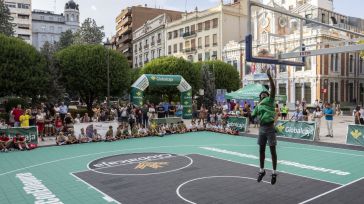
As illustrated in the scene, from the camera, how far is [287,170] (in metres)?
13.4

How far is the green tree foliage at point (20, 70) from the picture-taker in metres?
33.1

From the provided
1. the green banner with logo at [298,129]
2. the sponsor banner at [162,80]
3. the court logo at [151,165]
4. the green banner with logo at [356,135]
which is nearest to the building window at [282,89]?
the sponsor banner at [162,80]

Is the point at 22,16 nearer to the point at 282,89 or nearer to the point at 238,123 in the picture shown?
the point at 282,89

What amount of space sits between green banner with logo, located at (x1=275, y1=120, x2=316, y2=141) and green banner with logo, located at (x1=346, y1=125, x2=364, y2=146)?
6.89 ft

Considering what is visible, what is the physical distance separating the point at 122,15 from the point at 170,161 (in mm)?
92919

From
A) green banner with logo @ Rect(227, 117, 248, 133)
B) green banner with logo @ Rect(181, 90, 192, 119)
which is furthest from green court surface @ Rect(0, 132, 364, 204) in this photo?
green banner with logo @ Rect(181, 90, 192, 119)

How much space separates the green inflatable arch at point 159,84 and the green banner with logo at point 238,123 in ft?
27.0

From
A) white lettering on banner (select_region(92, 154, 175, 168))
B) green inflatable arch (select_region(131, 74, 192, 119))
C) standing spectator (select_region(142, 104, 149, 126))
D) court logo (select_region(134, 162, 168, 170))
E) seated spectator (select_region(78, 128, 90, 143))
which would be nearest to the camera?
court logo (select_region(134, 162, 168, 170))

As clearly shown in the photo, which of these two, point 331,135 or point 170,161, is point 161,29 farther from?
point 170,161

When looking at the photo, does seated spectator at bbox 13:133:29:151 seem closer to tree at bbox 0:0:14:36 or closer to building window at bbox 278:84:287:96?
tree at bbox 0:0:14:36

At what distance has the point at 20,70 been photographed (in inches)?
1323

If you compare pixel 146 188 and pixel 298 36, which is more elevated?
pixel 298 36

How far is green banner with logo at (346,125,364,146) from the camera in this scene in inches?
752

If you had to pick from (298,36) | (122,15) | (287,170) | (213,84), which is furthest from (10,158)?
(122,15)
